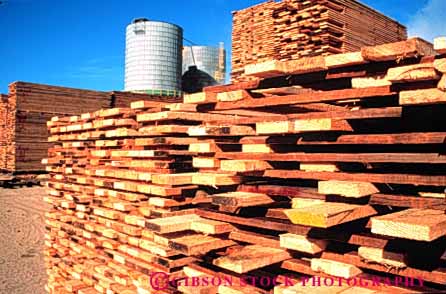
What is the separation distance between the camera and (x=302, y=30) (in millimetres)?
7191

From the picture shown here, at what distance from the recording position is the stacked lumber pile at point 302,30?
699 centimetres

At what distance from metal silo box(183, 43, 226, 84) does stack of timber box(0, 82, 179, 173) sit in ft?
23.9

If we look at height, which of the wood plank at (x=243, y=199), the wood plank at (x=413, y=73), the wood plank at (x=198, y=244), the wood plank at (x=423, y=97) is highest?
the wood plank at (x=413, y=73)

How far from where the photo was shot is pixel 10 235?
35.0 ft

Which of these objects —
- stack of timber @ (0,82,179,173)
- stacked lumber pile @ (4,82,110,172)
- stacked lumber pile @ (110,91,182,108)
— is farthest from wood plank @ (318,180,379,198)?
stacked lumber pile @ (4,82,110,172)

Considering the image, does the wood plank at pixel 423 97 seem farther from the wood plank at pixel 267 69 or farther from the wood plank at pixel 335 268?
the wood plank at pixel 335 268

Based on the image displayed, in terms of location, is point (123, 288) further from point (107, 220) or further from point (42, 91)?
point (42, 91)

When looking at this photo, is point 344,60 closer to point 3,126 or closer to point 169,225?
point 169,225

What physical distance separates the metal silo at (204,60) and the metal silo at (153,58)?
317 cm

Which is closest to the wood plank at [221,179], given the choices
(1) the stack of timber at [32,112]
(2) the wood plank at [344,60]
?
(2) the wood plank at [344,60]

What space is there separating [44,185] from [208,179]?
1530 centimetres

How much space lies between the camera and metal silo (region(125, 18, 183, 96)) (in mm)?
19453

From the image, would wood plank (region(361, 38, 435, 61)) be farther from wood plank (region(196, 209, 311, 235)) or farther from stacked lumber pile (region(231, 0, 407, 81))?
stacked lumber pile (region(231, 0, 407, 81))

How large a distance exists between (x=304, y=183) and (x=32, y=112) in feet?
47.4
